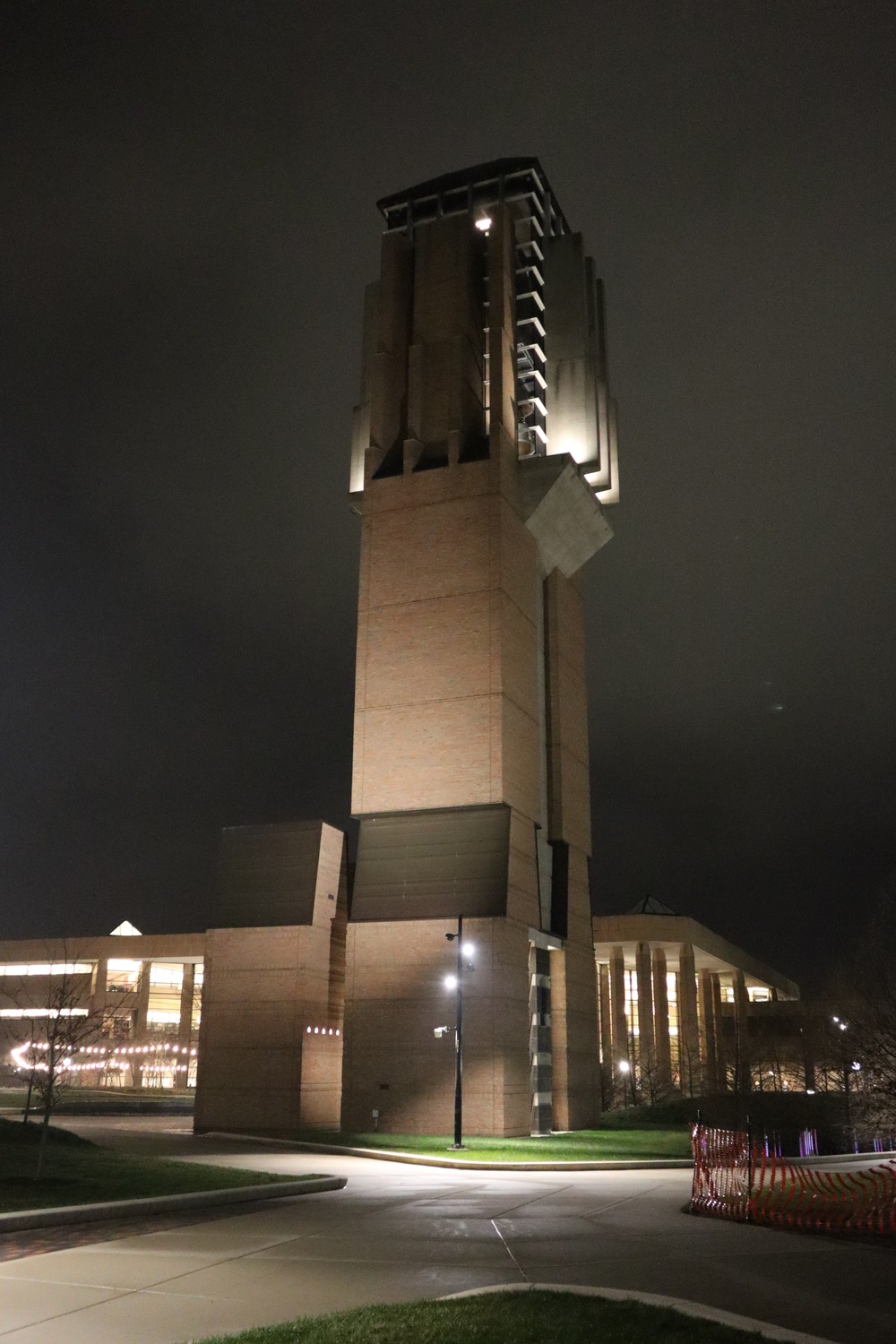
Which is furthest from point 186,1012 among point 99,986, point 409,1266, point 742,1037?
point 409,1266

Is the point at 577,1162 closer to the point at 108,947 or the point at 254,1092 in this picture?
the point at 254,1092

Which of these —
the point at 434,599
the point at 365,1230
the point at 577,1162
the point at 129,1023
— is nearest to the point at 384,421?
the point at 434,599

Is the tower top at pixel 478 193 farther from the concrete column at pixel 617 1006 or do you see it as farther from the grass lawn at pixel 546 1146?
the concrete column at pixel 617 1006

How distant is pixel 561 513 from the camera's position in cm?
4925


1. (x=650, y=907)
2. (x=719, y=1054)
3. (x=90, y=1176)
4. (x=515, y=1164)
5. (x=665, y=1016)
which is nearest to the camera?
(x=90, y=1176)

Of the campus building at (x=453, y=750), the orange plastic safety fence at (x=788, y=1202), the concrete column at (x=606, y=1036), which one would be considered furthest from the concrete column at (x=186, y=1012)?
the orange plastic safety fence at (x=788, y=1202)

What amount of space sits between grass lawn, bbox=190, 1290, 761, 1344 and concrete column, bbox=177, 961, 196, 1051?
8116 centimetres

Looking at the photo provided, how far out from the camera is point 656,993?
260ft

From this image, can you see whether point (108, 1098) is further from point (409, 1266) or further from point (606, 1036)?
point (409, 1266)

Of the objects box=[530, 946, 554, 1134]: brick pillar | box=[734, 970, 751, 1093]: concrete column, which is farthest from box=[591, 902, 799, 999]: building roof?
box=[530, 946, 554, 1134]: brick pillar

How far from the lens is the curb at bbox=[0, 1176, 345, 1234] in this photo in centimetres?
1430

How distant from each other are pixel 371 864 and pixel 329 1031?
27.1 ft

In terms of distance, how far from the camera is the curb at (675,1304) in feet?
29.4

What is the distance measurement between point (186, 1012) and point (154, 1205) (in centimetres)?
7401
